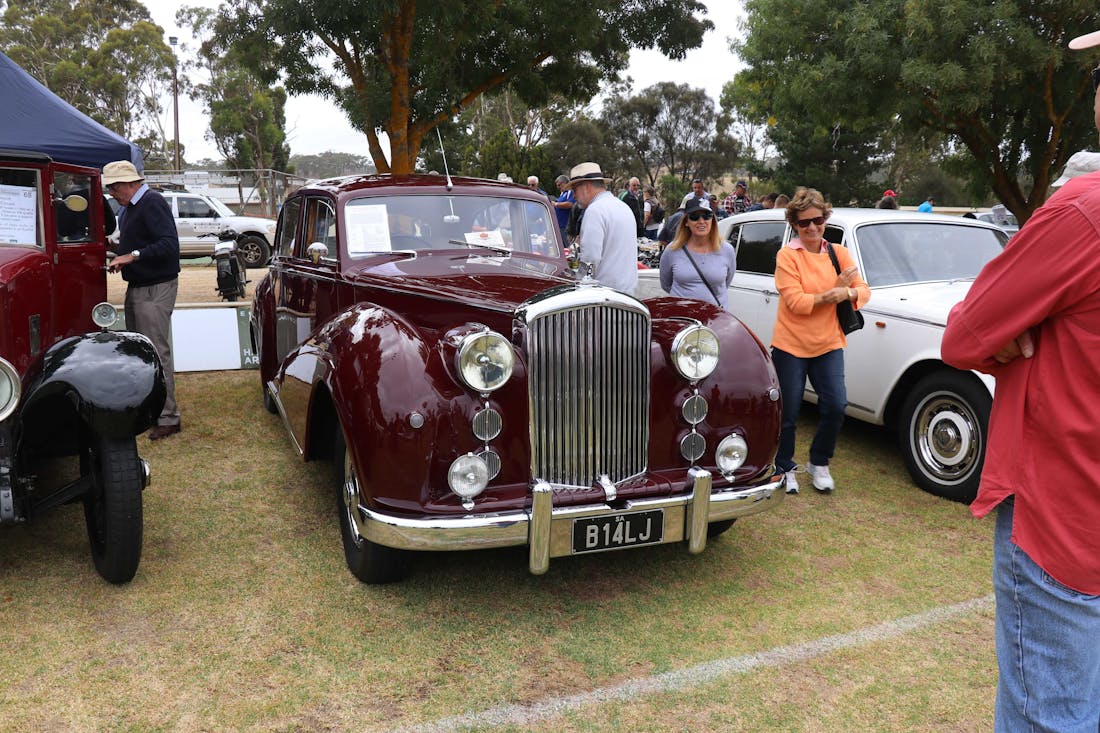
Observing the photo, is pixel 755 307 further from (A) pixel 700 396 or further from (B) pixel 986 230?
(A) pixel 700 396

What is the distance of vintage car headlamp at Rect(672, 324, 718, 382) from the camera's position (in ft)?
11.4

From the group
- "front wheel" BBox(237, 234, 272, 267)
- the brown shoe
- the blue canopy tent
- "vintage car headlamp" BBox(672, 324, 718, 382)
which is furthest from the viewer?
"front wheel" BBox(237, 234, 272, 267)

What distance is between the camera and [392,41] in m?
11.7

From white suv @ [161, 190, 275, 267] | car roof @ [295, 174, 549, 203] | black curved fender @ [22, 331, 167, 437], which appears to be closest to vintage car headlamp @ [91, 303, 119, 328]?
black curved fender @ [22, 331, 167, 437]

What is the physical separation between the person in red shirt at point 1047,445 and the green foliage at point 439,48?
Result: 10.1m

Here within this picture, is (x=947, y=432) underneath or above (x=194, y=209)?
underneath

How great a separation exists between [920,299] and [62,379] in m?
4.85

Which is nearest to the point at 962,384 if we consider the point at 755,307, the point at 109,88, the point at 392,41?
the point at 755,307

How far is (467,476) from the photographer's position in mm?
3125

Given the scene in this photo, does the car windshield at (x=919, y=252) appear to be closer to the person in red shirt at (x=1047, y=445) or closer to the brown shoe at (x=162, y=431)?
the person in red shirt at (x=1047, y=445)

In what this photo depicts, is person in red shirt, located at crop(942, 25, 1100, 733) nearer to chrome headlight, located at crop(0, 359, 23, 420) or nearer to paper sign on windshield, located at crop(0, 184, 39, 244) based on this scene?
chrome headlight, located at crop(0, 359, 23, 420)

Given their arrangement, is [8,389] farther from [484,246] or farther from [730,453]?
[730,453]

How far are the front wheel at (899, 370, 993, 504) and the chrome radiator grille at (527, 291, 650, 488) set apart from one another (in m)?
2.36

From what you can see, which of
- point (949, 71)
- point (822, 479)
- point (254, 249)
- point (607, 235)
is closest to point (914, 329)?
point (822, 479)
